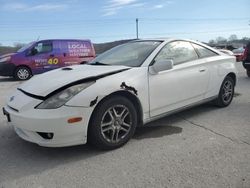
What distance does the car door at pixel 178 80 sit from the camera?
4188 mm

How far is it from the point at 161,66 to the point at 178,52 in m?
0.80

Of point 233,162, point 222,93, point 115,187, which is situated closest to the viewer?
point 115,187

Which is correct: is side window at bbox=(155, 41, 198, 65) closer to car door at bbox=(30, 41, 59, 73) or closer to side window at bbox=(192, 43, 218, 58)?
side window at bbox=(192, 43, 218, 58)

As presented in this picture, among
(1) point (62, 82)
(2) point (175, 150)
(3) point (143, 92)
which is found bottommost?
(2) point (175, 150)

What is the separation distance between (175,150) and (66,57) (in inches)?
417

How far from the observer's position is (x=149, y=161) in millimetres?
3383

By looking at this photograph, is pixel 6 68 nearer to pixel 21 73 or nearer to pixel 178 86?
pixel 21 73

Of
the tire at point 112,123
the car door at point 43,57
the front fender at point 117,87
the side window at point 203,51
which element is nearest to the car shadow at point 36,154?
the tire at point 112,123

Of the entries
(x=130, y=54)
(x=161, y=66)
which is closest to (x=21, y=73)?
(x=130, y=54)

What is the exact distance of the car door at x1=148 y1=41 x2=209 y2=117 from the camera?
13.7ft

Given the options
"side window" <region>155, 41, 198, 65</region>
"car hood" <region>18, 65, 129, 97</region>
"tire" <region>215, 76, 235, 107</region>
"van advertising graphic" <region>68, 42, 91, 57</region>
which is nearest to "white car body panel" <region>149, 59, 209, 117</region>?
"side window" <region>155, 41, 198, 65</region>

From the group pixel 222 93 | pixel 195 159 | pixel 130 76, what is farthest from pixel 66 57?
pixel 195 159

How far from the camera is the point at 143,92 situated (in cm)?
398

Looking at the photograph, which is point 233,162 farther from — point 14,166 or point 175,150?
point 14,166
